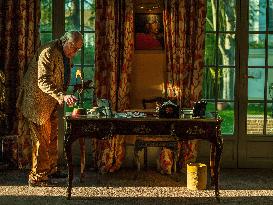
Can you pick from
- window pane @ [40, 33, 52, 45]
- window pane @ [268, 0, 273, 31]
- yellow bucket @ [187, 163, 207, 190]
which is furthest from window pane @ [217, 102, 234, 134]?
window pane @ [40, 33, 52, 45]

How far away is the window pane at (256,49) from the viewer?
24.2 ft

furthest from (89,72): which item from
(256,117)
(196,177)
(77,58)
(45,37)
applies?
(256,117)

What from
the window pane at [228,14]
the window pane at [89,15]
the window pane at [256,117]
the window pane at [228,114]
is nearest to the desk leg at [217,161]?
the window pane at [228,114]

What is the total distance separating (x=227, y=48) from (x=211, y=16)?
47 cm

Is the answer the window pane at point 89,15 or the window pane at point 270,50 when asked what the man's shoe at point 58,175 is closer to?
the window pane at point 89,15

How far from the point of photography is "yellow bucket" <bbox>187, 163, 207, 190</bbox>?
6.18 metres

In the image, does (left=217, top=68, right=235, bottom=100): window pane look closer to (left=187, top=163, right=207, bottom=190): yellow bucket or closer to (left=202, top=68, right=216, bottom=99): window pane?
(left=202, top=68, right=216, bottom=99): window pane

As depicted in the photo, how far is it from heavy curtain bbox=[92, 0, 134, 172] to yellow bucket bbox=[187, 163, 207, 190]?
1.27m

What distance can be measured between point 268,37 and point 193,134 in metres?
2.37

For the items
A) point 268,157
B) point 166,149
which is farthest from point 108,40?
point 268,157

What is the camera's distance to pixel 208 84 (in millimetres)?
7465

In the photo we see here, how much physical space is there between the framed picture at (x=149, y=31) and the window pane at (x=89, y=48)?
58 centimetres

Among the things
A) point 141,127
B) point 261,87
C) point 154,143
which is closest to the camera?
point 141,127

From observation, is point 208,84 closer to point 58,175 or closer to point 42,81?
point 58,175
